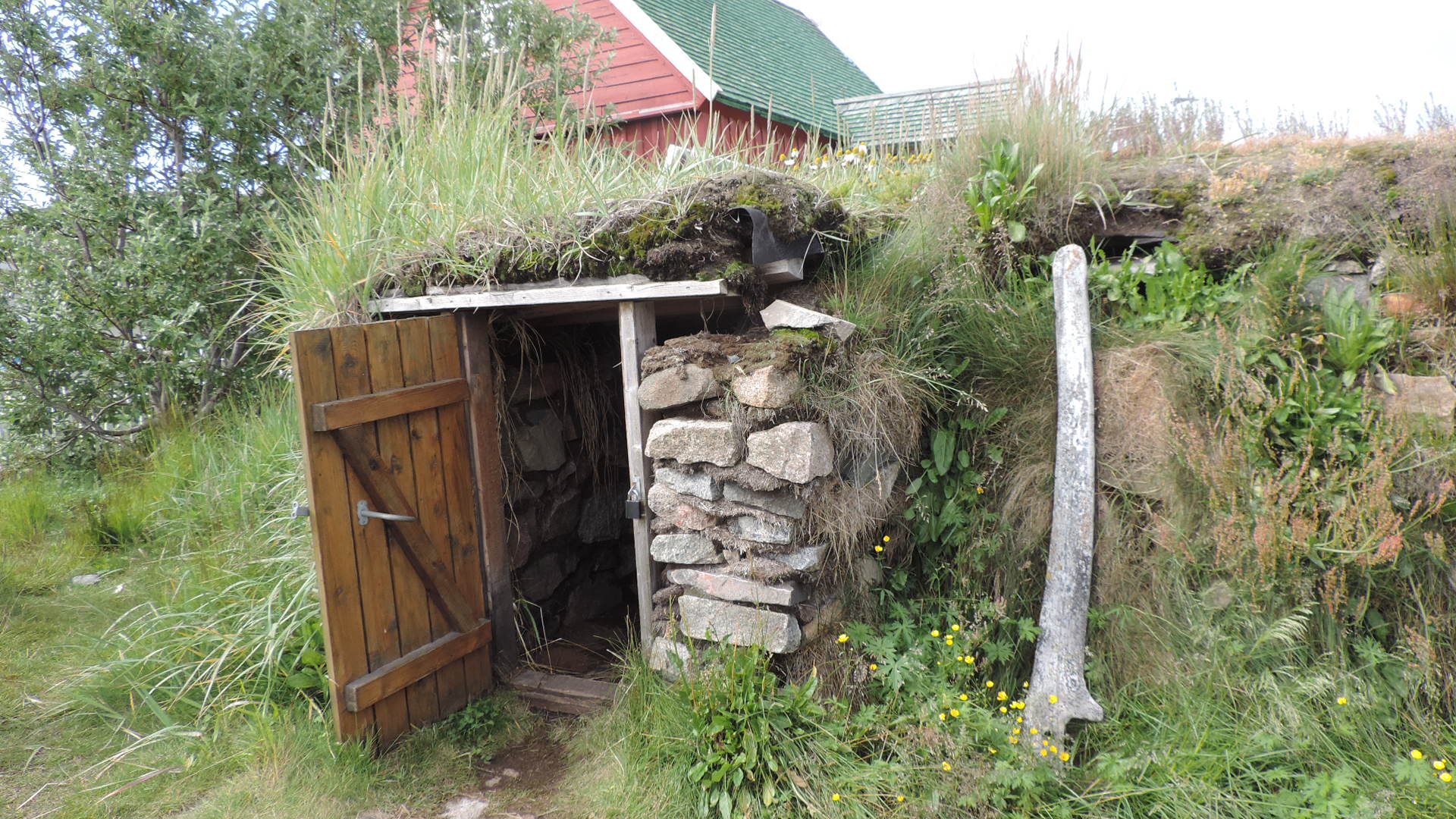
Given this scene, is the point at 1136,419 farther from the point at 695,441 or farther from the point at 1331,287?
the point at 695,441

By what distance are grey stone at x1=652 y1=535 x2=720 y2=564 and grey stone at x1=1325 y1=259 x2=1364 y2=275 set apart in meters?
2.82

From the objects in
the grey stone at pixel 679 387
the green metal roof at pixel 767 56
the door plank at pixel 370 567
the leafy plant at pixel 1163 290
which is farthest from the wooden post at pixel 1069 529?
the green metal roof at pixel 767 56

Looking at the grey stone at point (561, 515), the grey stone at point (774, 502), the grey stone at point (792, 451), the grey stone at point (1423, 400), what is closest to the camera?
the grey stone at point (1423, 400)

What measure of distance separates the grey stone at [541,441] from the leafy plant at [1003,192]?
9.12 ft

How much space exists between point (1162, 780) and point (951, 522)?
1214 millimetres

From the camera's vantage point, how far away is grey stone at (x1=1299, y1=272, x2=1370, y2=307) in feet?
10.7

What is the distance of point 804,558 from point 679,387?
0.90 m

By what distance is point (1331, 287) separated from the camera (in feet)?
10.7

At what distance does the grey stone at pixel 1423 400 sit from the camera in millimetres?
2846

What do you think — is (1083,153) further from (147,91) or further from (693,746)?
(147,91)

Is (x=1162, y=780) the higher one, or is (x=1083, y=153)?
(x=1083, y=153)

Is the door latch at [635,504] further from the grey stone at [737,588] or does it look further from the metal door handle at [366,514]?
the metal door handle at [366,514]

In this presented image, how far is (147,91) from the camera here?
251 inches

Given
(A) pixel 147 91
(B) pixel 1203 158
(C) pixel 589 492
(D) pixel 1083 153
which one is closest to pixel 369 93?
(A) pixel 147 91
